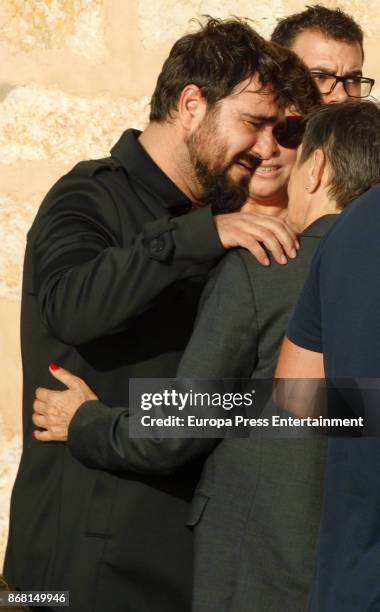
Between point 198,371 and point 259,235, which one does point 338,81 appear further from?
point 198,371

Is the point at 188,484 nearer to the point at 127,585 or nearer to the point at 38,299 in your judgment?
the point at 127,585

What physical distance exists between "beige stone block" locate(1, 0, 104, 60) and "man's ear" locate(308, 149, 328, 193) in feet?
5.18

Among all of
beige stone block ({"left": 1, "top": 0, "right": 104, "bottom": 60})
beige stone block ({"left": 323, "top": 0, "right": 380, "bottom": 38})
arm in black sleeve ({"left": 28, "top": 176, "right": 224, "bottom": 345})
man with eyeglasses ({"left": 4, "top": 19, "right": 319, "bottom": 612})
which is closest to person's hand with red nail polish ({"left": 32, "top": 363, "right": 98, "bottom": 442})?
man with eyeglasses ({"left": 4, "top": 19, "right": 319, "bottom": 612})

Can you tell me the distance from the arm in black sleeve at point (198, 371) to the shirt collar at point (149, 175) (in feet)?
1.51

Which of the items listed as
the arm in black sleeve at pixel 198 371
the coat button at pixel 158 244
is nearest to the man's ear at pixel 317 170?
the arm in black sleeve at pixel 198 371

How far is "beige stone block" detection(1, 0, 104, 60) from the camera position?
3.59m

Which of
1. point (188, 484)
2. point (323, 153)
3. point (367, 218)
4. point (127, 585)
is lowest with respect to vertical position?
point (127, 585)

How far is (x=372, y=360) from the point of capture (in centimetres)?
159

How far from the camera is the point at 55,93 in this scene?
3.62m

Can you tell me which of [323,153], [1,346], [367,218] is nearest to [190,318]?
[323,153]

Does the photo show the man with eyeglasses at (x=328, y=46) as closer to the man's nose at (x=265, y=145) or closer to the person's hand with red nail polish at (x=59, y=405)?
the man's nose at (x=265, y=145)

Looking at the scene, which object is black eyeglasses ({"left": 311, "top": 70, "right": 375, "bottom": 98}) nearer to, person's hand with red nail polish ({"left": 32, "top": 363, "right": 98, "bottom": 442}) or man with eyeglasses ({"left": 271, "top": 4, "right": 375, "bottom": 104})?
man with eyeglasses ({"left": 271, "top": 4, "right": 375, "bottom": 104})

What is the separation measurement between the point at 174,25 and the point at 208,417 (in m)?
1.82

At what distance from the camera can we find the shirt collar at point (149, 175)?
2688 mm
